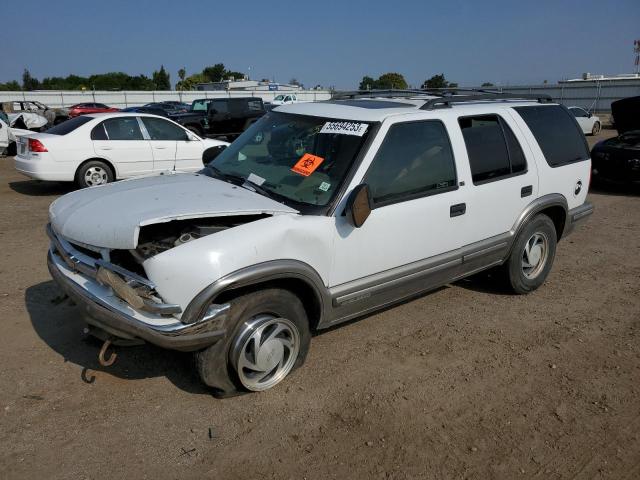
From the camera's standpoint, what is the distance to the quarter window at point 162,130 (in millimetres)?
10211

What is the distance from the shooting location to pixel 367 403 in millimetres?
3424

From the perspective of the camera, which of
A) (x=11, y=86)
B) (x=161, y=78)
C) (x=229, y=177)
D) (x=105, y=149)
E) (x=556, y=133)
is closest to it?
(x=229, y=177)

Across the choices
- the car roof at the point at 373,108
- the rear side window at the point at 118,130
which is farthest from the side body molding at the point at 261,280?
the rear side window at the point at 118,130

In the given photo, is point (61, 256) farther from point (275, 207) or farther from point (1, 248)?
point (1, 248)

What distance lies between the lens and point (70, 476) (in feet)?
8.98

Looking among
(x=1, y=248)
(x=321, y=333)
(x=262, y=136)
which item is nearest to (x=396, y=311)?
(x=321, y=333)

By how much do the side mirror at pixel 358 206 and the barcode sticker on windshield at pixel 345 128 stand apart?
55 cm

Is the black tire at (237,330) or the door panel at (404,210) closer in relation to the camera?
the black tire at (237,330)

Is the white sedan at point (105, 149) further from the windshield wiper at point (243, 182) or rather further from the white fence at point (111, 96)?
the white fence at point (111, 96)

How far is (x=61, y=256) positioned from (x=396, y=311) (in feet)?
9.41

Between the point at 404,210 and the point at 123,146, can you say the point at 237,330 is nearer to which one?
the point at 404,210

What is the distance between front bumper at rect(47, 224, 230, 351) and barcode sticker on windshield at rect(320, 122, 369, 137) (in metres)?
1.59

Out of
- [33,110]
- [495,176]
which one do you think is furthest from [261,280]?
[33,110]

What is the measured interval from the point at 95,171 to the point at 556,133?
A: 800 cm
